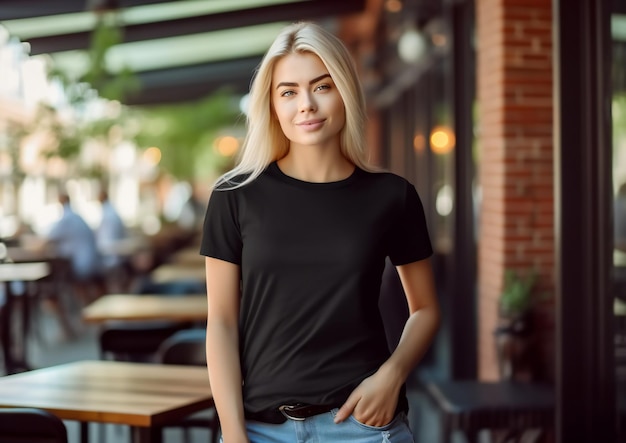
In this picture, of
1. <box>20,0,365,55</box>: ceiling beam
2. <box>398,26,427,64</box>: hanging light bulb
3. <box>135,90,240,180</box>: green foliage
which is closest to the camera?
<box>398,26,427,64</box>: hanging light bulb

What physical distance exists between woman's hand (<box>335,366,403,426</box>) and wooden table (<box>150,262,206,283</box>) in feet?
16.3

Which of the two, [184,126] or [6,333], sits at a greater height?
[184,126]

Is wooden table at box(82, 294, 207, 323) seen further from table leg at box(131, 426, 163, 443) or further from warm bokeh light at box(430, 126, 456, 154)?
warm bokeh light at box(430, 126, 456, 154)

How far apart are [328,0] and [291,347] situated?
951 centimetres

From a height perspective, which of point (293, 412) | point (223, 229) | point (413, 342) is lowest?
point (293, 412)

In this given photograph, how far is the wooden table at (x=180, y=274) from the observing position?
7.23 m

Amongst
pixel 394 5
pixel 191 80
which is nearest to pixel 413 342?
pixel 394 5

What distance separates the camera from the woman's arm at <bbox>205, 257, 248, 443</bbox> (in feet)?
6.42

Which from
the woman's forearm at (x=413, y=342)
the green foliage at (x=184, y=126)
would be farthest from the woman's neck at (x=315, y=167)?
the green foliage at (x=184, y=126)

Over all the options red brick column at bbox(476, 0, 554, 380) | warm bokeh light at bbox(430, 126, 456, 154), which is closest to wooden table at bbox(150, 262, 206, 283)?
warm bokeh light at bbox(430, 126, 456, 154)

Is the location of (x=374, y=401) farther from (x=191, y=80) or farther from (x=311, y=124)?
(x=191, y=80)

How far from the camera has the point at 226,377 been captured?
6.47ft

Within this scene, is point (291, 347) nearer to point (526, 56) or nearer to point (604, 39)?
point (604, 39)

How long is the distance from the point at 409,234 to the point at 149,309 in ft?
12.2
